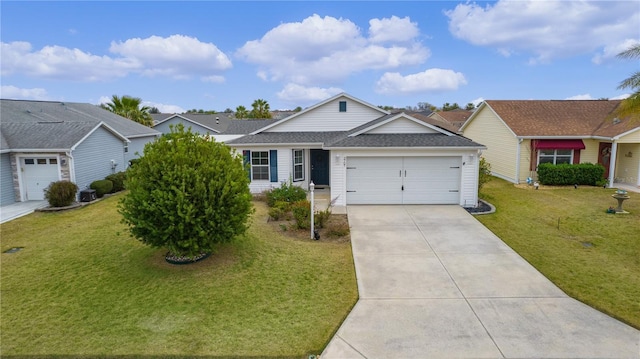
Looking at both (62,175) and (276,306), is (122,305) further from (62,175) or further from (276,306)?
(62,175)

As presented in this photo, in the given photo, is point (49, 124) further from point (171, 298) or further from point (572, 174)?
point (572, 174)

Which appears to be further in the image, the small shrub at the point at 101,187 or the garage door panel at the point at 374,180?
the small shrub at the point at 101,187

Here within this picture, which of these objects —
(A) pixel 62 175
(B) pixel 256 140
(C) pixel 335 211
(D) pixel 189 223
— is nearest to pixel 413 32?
(B) pixel 256 140

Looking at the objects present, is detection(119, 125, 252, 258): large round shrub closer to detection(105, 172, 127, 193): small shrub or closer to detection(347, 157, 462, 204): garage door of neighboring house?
detection(347, 157, 462, 204): garage door of neighboring house

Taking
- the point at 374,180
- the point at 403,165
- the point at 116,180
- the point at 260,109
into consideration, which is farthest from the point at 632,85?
the point at 260,109

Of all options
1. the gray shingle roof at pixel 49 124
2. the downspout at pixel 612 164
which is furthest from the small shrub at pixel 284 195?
the downspout at pixel 612 164

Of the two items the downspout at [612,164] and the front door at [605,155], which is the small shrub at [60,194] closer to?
the downspout at [612,164]

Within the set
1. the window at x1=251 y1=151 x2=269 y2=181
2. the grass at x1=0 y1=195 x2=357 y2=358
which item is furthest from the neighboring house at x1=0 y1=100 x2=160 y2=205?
the grass at x1=0 y1=195 x2=357 y2=358
